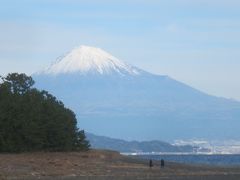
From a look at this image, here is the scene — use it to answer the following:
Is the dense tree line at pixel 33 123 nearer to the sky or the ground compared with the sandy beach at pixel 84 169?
nearer to the sky

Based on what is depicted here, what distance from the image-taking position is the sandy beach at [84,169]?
55594mm

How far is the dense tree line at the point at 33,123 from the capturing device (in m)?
70.6

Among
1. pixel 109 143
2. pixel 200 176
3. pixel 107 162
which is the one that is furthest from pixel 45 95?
pixel 109 143

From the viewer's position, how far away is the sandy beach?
5559cm

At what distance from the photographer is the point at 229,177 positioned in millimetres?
60312

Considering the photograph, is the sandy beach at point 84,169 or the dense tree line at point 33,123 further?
the dense tree line at point 33,123

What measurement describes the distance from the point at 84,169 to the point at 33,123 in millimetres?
11388

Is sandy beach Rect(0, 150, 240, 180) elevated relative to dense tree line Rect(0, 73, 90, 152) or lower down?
lower down

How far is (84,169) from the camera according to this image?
2399 inches

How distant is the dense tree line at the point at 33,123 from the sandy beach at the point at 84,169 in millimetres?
1611

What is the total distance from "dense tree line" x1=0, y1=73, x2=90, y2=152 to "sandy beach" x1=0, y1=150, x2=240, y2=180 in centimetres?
161

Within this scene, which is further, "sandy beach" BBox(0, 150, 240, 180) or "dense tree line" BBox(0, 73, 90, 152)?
"dense tree line" BBox(0, 73, 90, 152)

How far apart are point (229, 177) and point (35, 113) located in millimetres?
19371

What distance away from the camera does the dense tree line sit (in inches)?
2781
